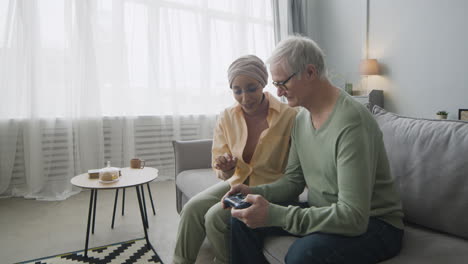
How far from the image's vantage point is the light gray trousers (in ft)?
4.01

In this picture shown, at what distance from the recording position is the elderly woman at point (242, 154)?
4.14 ft

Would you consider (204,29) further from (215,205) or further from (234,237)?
(234,237)

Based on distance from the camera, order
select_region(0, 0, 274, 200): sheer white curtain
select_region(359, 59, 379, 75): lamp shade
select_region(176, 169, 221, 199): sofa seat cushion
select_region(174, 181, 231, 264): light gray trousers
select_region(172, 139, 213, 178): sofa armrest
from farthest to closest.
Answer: select_region(359, 59, 379, 75): lamp shade → select_region(0, 0, 274, 200): sheer white curtain → select_region(172, 139, 213, 178): sofa armrest → select_region(176, 169, 221, 199): sofa seat cushion → select_region(174, 181, 231, 264): light gray trousers

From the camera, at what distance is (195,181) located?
5.95ft

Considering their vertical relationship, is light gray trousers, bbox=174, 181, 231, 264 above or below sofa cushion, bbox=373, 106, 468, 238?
below

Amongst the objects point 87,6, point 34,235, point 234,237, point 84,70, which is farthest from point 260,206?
point 87,6

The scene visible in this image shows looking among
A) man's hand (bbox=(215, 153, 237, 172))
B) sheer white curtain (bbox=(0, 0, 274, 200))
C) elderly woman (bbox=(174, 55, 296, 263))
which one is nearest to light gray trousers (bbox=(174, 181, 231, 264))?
elderly woman (bbox=(174, 55, 296, 263))

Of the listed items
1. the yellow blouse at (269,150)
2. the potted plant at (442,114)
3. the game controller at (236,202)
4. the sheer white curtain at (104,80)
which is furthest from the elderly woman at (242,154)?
the potted plant at (442,114)

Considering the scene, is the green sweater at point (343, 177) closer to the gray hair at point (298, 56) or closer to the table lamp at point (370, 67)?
the gray hair at point (298, 56)

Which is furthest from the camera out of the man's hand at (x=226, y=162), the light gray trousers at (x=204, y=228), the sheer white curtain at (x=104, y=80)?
the sheer white curtain at (x=104, y=80)

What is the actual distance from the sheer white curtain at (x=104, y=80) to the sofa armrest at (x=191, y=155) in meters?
1.23

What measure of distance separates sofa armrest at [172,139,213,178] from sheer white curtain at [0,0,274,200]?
123 centimetres

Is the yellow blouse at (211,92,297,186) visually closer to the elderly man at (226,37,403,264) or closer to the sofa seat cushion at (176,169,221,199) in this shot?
the elderly man at (226,37,403,264)

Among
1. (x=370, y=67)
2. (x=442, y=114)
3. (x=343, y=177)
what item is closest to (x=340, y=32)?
(x=370, y=67)
